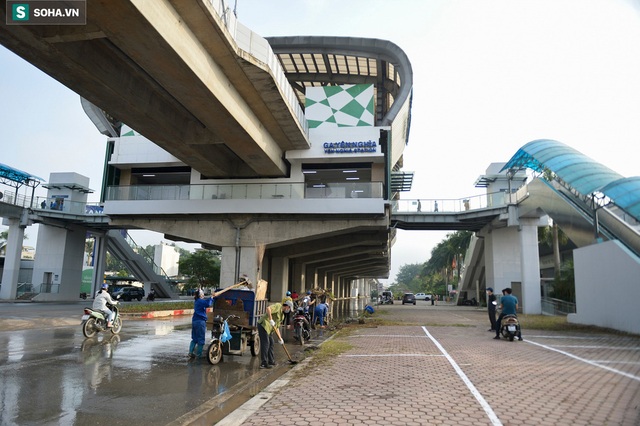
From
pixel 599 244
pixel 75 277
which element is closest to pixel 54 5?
pixel 599 244

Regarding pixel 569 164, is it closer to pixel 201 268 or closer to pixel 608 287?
pixel 608 287

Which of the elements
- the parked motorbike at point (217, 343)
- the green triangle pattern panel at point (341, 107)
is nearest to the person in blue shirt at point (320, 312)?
the parked motorbike at point (217, 343)

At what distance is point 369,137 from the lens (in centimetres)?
2853

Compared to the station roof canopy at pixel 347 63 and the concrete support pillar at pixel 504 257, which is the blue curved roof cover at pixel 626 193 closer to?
the station roof canopy at pixel 347 63

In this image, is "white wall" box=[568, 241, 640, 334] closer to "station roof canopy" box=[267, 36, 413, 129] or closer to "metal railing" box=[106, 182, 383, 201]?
"metal railing" box=[106, 182, 383, 201]

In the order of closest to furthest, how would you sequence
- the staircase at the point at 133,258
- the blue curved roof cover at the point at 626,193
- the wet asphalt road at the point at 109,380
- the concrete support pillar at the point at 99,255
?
the wet asphalt road at the point at 109,380 → the blue curved roof cover at the point at 626,193 → the concrete support pillar at the point at 99,255 → the staircase at the point at 133,258

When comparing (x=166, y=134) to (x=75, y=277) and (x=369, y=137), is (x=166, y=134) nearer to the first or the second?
(x=369, y=137)

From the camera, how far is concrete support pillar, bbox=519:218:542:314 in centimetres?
3291

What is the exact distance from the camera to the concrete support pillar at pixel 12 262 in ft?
129

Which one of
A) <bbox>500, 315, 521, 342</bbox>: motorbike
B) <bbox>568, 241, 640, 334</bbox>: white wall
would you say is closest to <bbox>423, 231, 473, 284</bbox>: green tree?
<bbox>568, 241, 640, 334</bbox>: white wall

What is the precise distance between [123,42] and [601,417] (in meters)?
13.6

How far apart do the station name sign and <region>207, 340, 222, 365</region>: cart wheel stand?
19.7m

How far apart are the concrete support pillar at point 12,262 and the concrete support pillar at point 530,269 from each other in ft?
139

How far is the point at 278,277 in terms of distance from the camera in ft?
106
